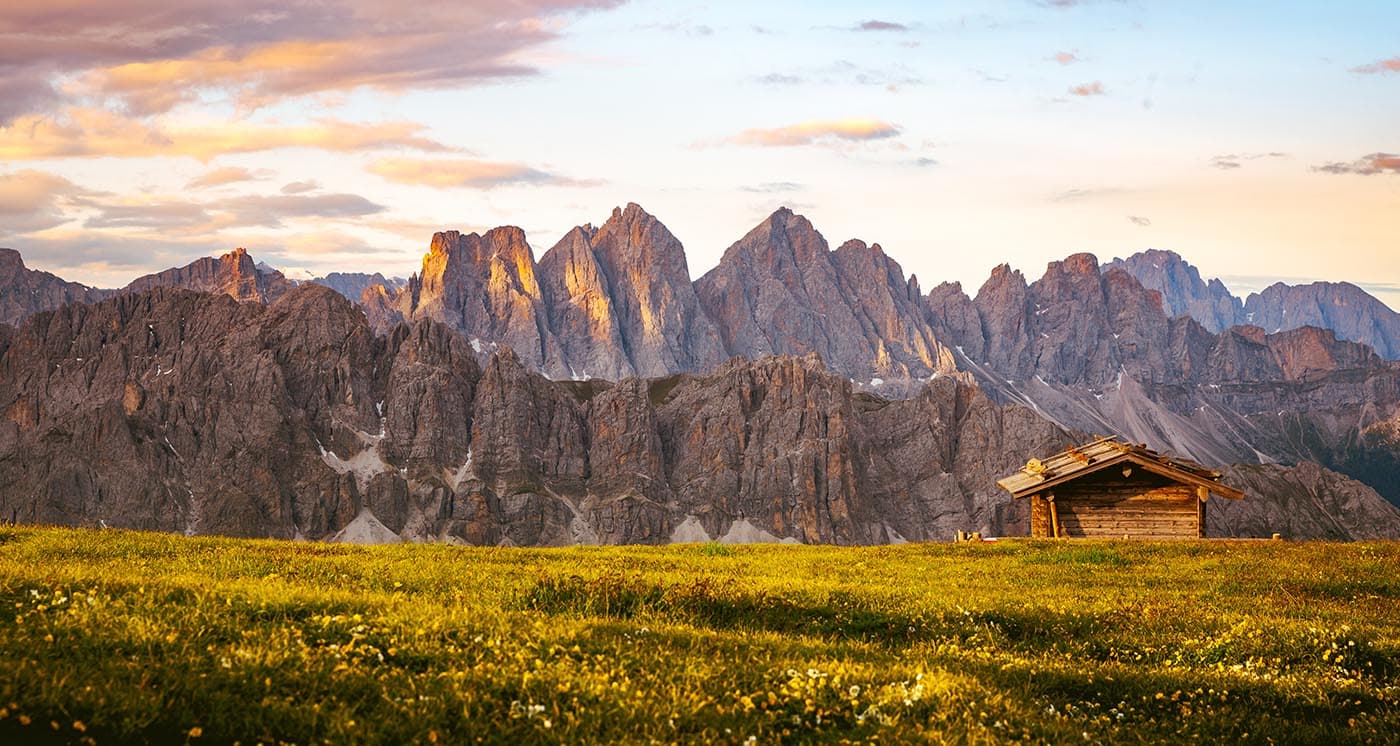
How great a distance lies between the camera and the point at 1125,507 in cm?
4447

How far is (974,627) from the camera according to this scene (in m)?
17.2

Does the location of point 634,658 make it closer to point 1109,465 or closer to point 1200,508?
point 1109,465

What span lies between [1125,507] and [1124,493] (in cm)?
62

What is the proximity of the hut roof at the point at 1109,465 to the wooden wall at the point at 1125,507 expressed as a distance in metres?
0.73

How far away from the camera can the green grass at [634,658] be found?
30.8ft

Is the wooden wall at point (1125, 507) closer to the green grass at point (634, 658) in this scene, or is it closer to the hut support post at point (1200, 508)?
the hut support post at point (1200, 508)

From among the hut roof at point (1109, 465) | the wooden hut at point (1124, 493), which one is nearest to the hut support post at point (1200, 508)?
the wooden hut at point (1124, 493)

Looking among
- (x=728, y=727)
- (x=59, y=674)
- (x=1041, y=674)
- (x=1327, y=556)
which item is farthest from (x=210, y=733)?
(x=1327, y=556)

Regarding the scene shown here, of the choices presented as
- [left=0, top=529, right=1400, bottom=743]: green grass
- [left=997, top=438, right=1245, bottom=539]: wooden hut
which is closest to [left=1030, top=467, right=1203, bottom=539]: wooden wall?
[left=997, top=438, right=1245, bottom=539]: wooden hut

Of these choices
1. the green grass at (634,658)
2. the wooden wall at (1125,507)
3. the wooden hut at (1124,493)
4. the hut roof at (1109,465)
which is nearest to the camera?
the green grass at (634,658)

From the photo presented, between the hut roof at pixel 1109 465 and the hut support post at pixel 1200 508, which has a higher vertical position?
the hut roof at pixel 1109 465

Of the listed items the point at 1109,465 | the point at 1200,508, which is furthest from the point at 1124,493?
the point at 1200,508

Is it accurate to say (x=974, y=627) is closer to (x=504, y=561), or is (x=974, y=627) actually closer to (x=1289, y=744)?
(x=1289, y=744)

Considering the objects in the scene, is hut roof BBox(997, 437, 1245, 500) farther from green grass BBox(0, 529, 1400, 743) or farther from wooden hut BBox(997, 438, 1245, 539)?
green grass BBox(0, 529, 1400, 743)
